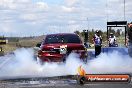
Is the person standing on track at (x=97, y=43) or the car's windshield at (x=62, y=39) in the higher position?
the car's windshield at (x=62, y=39)

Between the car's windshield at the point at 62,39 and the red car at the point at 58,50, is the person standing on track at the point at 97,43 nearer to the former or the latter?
the car's windshield at the point at 62,39

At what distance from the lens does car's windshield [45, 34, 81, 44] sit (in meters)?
20.7

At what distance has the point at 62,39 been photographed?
20.9 metres

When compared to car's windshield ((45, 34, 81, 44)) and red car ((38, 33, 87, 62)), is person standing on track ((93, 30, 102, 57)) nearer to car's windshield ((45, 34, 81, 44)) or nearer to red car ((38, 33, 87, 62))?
car's windshield ((45, 34, 81, 44))

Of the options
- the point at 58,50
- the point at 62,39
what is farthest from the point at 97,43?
the point at 58,50

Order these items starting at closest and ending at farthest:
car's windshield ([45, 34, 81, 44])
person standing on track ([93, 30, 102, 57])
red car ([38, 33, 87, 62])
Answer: red car ([38, 33, 87, 62]) < car's windshield ([45, 34, 81, 44]) < person standing on track ([93, 30, 102, 57])

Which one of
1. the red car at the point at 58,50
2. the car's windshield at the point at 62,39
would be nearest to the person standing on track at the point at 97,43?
the car's windshield at the point at 62,39

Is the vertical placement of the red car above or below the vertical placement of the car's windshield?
below

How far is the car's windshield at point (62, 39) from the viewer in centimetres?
2073

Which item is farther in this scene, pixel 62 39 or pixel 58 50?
pixel 62 39

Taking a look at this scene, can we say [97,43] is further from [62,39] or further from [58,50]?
[58,50]

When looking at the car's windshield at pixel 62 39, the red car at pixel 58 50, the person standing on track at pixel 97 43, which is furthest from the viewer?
the person standing on track at pixel 97 43

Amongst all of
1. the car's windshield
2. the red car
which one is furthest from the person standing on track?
the red car

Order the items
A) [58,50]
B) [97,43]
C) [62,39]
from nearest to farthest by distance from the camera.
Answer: [58,50] < [62,39] < [97,43]
